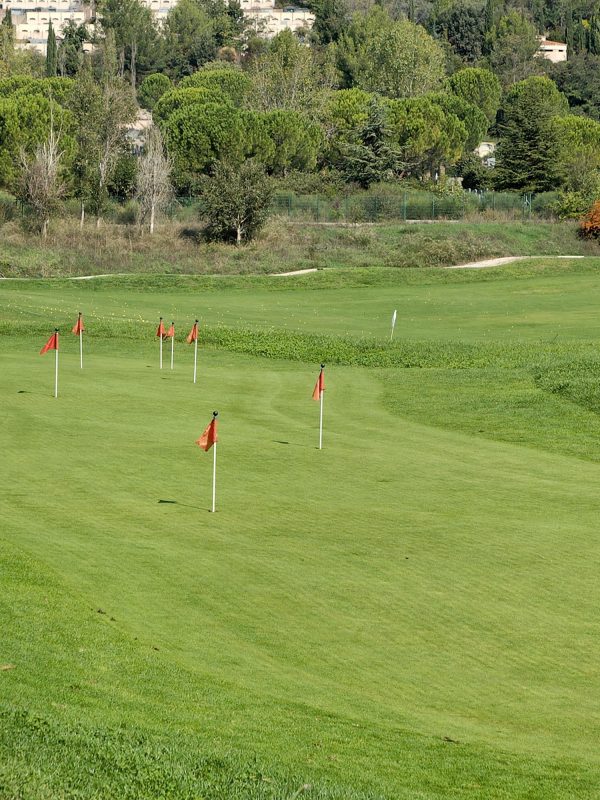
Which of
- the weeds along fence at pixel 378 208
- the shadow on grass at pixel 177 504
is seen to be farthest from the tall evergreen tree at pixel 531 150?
the shadow on grass at pixel 177 504

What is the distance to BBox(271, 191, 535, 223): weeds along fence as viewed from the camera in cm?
9938

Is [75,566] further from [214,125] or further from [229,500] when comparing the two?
[214,125]

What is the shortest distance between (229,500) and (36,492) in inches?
123

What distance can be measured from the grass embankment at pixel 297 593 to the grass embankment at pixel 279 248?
146 feet

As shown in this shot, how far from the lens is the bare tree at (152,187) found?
90.9 metres

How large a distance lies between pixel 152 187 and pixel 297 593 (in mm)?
76922

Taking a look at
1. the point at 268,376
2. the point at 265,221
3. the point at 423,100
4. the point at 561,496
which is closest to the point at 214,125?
the point at 265,221

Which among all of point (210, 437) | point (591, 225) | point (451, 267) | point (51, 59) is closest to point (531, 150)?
point (591, 225)

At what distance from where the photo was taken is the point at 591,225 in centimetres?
9312

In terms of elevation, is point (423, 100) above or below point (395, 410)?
above

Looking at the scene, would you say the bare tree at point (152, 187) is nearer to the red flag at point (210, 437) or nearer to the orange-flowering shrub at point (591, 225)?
the orange-flowering shrub at point (591, 225)

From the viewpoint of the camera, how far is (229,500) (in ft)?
69.8

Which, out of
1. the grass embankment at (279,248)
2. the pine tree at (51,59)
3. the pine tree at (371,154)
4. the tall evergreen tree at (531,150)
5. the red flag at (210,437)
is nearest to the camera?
the red flag at (210,437)

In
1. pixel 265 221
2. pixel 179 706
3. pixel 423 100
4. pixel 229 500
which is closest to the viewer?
pixel 179 706
